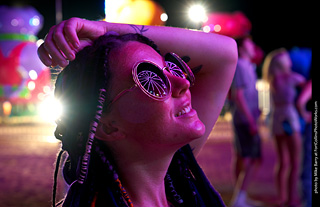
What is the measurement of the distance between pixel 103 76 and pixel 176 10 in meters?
2.23

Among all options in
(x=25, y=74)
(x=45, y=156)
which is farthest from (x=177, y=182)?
(x=25, y=74)

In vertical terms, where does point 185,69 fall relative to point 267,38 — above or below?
above

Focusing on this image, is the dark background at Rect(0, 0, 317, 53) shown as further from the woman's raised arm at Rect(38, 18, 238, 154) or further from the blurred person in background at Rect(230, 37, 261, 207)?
the woman's raised arm at Rect(38, 18, 238, 154)

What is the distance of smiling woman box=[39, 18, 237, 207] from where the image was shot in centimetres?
127

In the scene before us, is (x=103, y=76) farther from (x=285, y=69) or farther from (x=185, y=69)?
(x=285, y=69)

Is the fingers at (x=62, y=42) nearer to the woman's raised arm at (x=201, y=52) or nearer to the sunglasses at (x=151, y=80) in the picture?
the woman's raised arm at (x=201, y=52)

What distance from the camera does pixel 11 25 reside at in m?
16.2

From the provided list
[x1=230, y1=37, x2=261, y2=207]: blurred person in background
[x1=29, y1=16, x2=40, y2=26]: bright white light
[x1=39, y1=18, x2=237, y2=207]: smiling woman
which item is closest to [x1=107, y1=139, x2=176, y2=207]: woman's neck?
[x1=39, y1=18, x2=237, y2=207]: smiling woman

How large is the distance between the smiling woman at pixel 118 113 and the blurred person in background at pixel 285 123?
383 cm

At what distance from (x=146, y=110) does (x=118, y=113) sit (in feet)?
0.32

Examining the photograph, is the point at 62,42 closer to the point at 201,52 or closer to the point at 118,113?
the point at 118,113

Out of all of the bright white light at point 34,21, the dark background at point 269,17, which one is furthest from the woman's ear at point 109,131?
the bright white light at point 34,21

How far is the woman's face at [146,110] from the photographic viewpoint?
4.24 ft

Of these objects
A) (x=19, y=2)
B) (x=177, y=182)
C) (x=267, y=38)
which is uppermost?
(x=177, y=182)
